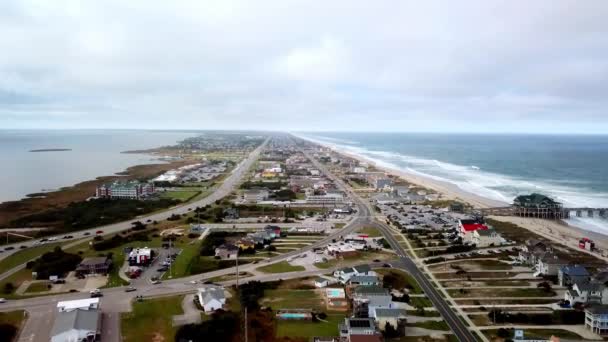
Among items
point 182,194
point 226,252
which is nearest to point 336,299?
point 226,252

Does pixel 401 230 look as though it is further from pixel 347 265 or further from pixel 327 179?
pixel 327 179

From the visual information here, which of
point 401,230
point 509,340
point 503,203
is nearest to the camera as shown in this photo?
point 509,340

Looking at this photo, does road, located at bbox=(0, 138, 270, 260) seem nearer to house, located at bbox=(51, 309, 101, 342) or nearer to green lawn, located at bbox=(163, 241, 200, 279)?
green lawn, located at bbox=(163, 241, 200, 279)

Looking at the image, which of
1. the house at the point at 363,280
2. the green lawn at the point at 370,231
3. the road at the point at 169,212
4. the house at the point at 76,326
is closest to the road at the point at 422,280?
the green lawn at the point at 370,231

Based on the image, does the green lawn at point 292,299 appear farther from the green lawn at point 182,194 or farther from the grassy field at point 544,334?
the green lawn at point 182,194

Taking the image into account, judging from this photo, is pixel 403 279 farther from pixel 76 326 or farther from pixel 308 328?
pixel 76 326

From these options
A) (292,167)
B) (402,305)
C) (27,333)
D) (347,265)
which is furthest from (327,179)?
(27,333)
